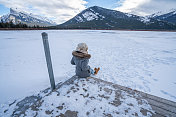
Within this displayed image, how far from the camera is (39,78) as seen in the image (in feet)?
10.8

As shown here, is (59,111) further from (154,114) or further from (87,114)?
(154,114)

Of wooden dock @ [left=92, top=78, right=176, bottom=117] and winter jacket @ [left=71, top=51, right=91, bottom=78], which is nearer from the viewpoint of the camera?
wooden dock @ [left=92, top=78, right=176, bottom=117]

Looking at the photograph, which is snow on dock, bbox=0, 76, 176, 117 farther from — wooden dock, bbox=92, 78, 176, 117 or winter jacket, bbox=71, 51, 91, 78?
winter jacket, bbox=71, 51, 91, 78

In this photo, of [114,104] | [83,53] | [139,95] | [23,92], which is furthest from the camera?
[23,92]

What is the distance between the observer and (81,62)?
7.68 feet

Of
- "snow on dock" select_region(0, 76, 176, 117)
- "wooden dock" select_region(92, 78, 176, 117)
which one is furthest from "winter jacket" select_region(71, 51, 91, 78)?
"wooden dock" select_region(92, 78, 176, 117)

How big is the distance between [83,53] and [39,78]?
7.23 feet

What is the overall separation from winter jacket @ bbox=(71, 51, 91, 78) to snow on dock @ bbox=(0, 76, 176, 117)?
1.32 ft

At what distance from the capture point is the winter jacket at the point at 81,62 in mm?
2213

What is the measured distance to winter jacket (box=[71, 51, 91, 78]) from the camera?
7.26ft

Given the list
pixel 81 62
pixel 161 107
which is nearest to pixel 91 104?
pixel 81 62

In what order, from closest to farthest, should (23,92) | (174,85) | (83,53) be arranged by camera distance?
(83,53)
(23,92)
(174,85)

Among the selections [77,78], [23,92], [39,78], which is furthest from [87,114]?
[39,78]

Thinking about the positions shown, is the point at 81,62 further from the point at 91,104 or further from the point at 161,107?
the point at 161,107
